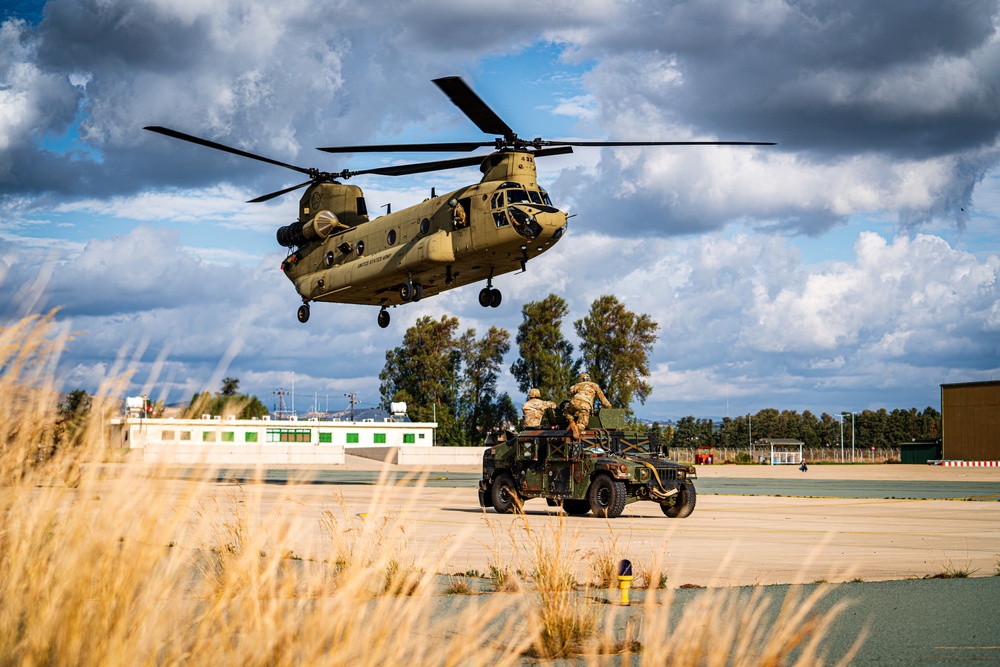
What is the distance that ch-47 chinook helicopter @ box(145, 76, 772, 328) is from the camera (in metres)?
25.7

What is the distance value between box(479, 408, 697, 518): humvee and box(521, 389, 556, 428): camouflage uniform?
0.34 m

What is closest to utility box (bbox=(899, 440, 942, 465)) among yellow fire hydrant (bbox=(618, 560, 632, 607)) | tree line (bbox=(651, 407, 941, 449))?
tree line (bbox=(651, 407, 941, 449))

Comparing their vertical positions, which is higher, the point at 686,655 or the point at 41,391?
the point at 41,391

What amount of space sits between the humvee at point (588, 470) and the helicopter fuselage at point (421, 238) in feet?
22.3

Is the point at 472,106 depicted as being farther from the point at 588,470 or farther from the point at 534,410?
the point at 588,470

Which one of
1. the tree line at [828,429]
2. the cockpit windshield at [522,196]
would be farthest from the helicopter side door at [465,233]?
the tree line at [828,429]

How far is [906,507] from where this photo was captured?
21.8m

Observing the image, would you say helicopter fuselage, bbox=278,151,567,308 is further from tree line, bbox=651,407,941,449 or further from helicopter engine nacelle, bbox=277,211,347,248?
tree line, bbox=651,407,941,449

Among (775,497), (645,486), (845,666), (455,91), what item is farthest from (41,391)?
(775,497)

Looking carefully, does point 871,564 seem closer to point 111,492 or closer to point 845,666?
point 845,666

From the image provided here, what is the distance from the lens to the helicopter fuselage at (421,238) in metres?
25.9

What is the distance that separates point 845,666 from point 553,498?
12.7m

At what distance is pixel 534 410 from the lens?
21.0 meters

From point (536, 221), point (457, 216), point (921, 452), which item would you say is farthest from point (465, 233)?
point (921, 452)
